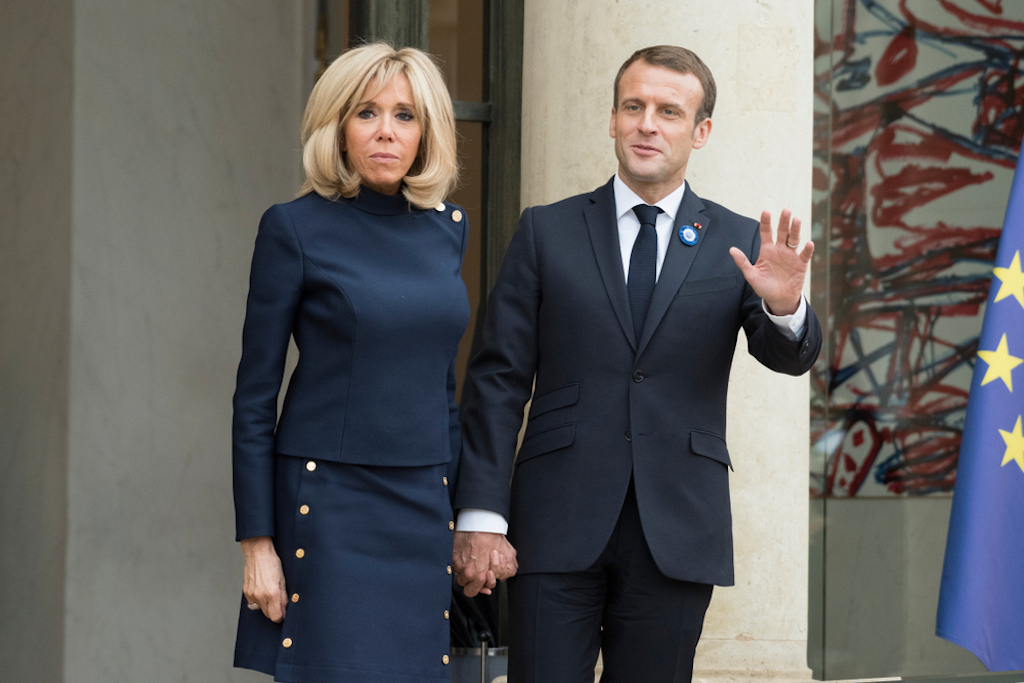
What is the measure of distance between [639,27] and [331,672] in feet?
7.50

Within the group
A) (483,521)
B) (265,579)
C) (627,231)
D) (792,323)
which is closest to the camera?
(265,579)

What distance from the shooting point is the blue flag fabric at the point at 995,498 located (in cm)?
393

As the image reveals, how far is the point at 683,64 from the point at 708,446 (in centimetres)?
93

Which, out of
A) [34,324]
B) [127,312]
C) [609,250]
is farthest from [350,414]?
[34,324]

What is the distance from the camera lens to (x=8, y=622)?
6082 mm

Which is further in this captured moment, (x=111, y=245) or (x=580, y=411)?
(x=111, y=245)

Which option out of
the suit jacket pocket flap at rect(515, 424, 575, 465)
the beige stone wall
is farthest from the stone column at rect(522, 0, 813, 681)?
the beige stone wall

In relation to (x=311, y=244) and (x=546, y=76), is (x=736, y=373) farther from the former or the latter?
(x=311, y=244)

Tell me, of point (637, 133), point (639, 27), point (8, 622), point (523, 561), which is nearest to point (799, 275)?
point (637, 133)

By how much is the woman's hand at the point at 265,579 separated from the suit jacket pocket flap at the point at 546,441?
66 cm

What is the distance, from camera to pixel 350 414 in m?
2.82

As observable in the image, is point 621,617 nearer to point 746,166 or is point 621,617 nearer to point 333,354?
point 333,354

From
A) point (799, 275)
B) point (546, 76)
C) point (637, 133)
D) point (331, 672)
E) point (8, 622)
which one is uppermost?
point (546, 76)

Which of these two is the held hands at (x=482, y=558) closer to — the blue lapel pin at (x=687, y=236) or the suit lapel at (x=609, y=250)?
the suit lapel at (x=609, y=250)
